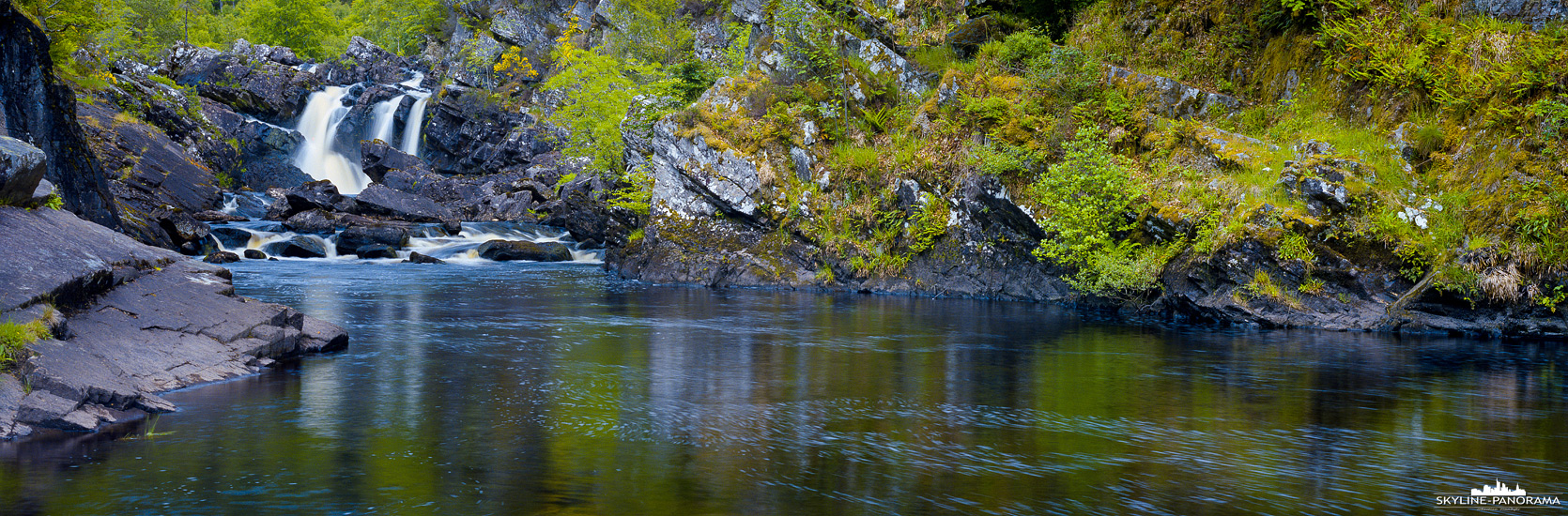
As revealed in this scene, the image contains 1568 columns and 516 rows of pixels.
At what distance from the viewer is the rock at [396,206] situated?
4066 centimetres

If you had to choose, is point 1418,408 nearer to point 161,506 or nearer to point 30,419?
point 161,506

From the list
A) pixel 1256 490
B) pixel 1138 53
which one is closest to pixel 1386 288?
pixel 1138 53

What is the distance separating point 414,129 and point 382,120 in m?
1.93

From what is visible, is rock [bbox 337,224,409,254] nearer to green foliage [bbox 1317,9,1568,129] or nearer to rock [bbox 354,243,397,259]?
rock [bbox 354,243,397,259]

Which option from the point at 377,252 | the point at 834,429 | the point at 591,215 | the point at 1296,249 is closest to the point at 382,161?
the point at 377,252

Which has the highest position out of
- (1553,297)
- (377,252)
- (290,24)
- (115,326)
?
(290,24)

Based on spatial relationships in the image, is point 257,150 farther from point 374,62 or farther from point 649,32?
point 649,32

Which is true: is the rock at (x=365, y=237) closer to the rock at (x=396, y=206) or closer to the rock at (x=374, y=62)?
the rock at (x=396, y=206)

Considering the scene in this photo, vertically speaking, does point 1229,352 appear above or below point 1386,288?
below

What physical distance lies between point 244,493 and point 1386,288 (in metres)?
18.9

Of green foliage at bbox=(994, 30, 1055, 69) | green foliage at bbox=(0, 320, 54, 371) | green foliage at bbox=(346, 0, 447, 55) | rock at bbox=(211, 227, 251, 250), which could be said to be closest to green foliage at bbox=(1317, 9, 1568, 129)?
green foliage at bbox=(994, 30, 1055, 69)

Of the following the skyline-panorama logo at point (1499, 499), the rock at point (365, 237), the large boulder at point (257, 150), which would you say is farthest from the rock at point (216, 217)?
the skyline-panorama logo at point (1499, 499)

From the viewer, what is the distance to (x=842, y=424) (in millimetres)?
9812

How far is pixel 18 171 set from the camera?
11.5 meters
